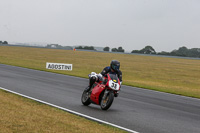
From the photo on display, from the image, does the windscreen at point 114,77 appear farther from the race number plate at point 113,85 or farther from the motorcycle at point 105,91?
the race number plate at point 113,85

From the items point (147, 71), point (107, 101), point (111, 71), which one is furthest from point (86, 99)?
point (147, 71)

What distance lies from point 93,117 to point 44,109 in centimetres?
145

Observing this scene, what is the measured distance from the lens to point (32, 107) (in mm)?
9125

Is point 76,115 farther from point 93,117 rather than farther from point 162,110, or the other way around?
point 162,110

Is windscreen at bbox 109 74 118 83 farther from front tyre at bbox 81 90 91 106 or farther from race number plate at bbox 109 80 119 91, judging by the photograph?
front tyre at bbox 81 90 91 106

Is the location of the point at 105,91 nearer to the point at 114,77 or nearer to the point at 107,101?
the point at 107,101

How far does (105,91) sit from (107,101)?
→ 12.0 inches

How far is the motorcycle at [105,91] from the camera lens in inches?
368

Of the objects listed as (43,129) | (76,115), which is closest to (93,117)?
(76,115)

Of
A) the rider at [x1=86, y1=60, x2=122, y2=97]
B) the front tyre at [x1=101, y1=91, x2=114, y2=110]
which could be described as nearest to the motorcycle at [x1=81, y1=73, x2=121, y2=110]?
the front tyre at [x1=101, y1=91, x2=114, y2=110]

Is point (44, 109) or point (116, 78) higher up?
point (116, 78)

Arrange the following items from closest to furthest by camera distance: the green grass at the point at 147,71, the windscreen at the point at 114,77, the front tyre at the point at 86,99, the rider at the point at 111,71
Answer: the windscreen at the point at 114,77 → the rider at the point at 111,71 → the front tyre at the point at 86,99 → the green grass at the point at 147,71

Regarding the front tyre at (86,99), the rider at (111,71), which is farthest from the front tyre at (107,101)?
the front tyre at (86,99)

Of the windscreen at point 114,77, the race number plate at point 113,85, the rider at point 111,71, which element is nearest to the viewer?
the race number plate at point 113,85
